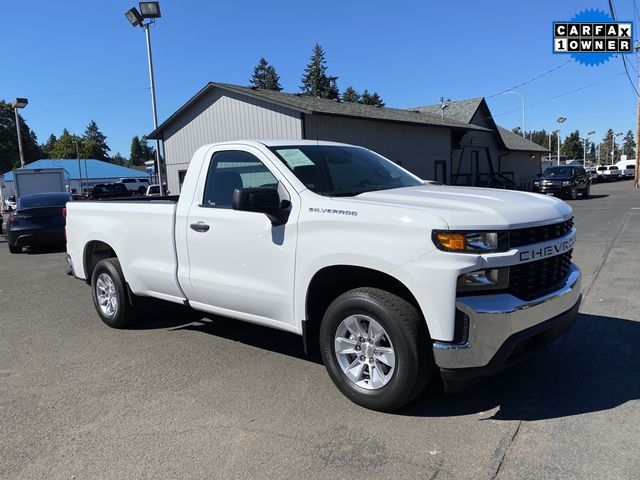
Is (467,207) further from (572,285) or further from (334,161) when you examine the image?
(334,161)

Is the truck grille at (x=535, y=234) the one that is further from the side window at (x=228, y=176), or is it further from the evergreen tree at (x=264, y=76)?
the evergreen tree at (x=264, y=76)

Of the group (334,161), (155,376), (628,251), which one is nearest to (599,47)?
(628,251)

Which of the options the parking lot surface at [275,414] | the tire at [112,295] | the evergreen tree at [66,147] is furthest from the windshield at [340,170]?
the evergreen tree at [66,147]

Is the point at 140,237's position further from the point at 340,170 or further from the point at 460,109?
the point at 460,109

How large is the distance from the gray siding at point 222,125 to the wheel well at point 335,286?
16.1 meters

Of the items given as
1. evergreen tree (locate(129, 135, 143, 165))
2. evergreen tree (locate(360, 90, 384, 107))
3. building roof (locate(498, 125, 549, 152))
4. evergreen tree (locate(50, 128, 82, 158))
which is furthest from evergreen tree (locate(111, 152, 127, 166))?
building roof (locate(498, 125, 549, 152))

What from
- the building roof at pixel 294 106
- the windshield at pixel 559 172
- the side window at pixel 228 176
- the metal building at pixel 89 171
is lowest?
the windshield at pixel 559 172

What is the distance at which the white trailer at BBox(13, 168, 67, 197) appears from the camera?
2638 cm

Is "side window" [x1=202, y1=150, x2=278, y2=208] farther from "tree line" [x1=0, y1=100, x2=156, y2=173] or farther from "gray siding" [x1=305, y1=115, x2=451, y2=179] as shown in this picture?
"tree line" [x1=0, y1=100, x2=156, y2=173]

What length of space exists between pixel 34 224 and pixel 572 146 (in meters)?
125

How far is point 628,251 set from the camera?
991 cm

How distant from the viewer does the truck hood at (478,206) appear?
3.31 m

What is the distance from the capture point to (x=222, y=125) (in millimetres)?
23391

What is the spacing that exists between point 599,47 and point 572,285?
21531mm
